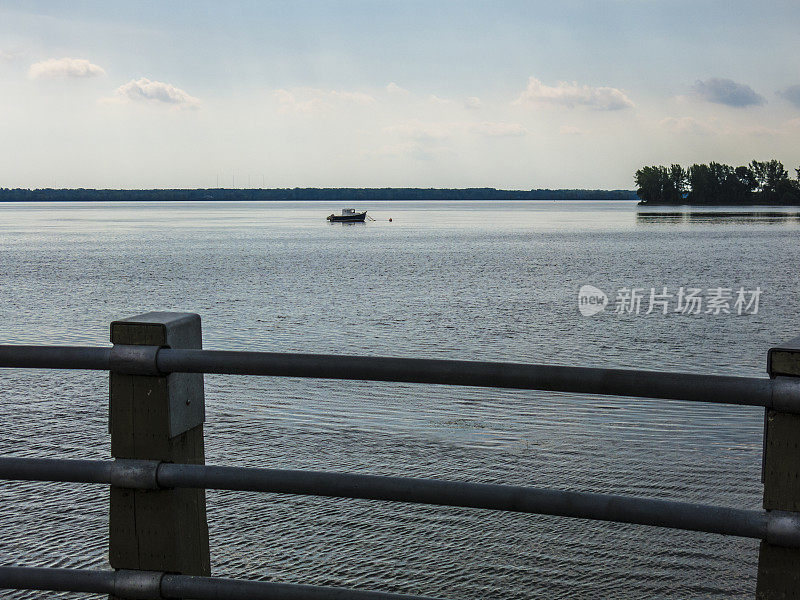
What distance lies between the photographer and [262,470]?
236 cm

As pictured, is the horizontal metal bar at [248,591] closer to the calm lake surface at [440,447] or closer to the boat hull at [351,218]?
the calm lake surface at [440,447]

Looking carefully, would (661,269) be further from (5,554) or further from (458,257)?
(5,554)

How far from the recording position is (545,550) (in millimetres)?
6039

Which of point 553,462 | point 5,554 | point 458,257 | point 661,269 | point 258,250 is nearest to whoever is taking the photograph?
point 5,554

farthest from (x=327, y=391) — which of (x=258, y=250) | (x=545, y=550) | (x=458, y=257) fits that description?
(x=258, y=250)

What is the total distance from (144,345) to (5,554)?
421 centimetres

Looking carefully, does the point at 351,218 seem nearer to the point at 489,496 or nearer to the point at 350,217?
the point at 350,217

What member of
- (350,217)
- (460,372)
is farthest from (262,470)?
(350,217)

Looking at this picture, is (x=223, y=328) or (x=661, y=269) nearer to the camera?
(x=223, y=328)

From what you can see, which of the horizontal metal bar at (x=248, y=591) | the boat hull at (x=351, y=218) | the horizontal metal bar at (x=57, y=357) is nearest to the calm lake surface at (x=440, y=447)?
the horizontal metal bar at (x=248, y=591)

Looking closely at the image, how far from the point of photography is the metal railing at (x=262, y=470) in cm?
205

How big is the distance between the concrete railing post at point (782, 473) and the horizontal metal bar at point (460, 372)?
4 centimetres

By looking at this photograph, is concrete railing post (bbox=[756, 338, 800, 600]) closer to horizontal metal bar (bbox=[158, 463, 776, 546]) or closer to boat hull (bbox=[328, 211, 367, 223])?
horizontal metal bar (bbox=[158, 463, 776, 546])

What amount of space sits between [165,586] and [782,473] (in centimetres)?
162
